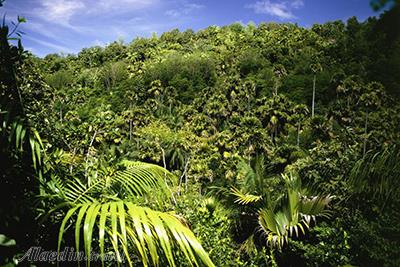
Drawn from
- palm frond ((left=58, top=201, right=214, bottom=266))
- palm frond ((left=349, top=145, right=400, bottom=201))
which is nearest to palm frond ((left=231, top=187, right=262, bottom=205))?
palm frond ((left=349, top=145, right=400, bottom=201))

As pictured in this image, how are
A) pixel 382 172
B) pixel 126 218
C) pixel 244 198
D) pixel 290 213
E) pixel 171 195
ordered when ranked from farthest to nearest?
pixel 244 198 → pixel 290 213 → pixel 171 195 → pixel 382 172 → pixel 126 218

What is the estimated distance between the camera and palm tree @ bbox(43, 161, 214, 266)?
1.30 meters

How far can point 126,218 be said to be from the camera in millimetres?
1598

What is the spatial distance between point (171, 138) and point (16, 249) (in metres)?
26.4

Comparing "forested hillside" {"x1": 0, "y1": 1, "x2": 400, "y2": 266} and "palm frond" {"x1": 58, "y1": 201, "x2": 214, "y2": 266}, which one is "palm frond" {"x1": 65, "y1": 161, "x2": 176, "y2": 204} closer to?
"forested hillside" {"x1": 0, "y1": 1, "x2": 400, "y2": 266}

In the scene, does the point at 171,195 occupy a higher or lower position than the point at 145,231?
lower

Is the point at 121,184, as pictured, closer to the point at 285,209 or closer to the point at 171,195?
the point at 171,195

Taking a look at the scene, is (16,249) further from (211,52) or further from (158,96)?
(211,52)

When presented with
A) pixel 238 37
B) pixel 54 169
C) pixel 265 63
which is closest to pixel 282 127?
pixel 265 63

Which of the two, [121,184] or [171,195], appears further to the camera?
[171,195]

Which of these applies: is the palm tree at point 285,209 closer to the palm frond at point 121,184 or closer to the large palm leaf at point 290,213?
the large palm leaf at point 290,213

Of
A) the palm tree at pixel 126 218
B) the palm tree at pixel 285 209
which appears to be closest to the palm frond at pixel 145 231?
the palm tree at pixel 126 218

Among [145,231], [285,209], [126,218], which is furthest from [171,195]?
[145,231]

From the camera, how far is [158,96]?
204 ft
